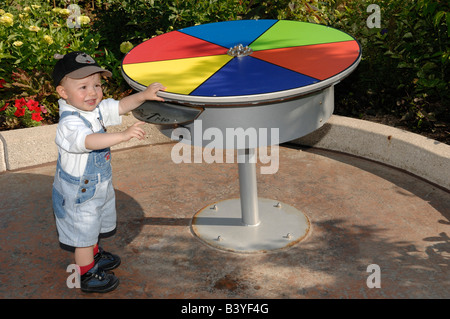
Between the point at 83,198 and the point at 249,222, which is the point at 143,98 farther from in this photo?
the point at 249,222

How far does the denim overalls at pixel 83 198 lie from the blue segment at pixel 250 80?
0.72 metres

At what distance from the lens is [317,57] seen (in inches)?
143

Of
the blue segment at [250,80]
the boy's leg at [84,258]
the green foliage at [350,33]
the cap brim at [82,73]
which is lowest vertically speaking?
the boy's leg at [84,258]

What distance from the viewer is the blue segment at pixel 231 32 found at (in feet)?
13.4

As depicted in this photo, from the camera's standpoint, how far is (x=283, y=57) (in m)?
3.67

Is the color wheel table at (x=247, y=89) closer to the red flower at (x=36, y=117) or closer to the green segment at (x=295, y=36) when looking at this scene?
the green segment at (x=295, y=36)

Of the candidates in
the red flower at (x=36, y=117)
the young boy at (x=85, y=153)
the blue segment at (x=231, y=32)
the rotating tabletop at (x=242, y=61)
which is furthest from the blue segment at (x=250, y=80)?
the red flower at (x=36, y=117)

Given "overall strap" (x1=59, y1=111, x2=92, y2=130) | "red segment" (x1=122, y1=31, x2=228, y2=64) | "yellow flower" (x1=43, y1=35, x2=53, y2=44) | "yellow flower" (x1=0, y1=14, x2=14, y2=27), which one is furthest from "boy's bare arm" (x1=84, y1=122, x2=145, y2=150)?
"yellow flower" (x1=0, y1=14, x2=14, y2=27)

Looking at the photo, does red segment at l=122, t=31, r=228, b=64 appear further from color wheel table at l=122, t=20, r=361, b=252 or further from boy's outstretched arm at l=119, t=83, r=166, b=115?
boy's outstretched arm at l=119, t=83, r=166, b=115

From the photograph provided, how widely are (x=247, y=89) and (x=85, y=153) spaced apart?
99 centimetres

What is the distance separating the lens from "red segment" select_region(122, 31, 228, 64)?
12.6 feet

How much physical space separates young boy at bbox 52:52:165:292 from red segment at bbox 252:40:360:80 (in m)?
0.82

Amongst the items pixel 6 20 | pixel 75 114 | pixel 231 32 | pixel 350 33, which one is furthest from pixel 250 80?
pixel 6 20

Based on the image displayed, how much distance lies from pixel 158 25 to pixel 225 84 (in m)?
3.24
